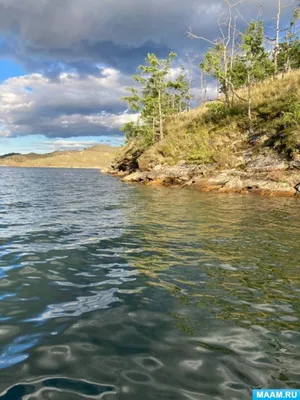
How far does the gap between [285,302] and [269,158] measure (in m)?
22.2

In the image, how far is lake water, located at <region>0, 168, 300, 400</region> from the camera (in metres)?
3.34

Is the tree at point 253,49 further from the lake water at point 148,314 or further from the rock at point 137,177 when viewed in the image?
the lake water at point 148,314

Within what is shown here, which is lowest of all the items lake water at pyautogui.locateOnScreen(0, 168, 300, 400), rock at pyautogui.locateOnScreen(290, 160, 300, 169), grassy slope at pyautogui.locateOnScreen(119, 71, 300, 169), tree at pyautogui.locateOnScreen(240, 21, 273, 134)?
lake water at pyautogui.locateOnScreen(0, 168, 300, 400)

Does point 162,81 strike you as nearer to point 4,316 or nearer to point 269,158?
point 269,158

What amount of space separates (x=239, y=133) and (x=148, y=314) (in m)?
29.7

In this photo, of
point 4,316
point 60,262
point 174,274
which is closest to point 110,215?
point 60,262

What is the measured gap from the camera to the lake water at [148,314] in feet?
11.0

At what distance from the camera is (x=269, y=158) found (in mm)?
25500

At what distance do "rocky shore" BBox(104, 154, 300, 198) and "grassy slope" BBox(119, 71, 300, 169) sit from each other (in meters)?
0.98

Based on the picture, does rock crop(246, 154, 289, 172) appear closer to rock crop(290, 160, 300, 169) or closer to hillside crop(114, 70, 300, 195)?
hillside crop(114, 70, 300, 195)

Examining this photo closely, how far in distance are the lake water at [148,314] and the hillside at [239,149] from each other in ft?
48.8

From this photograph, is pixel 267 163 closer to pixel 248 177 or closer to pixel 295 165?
pixel 248 177

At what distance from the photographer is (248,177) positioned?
25.1 meters

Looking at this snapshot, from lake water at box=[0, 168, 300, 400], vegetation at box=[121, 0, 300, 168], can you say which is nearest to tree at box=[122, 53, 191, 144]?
vegetation at box=[121, 0, 300, 168]
